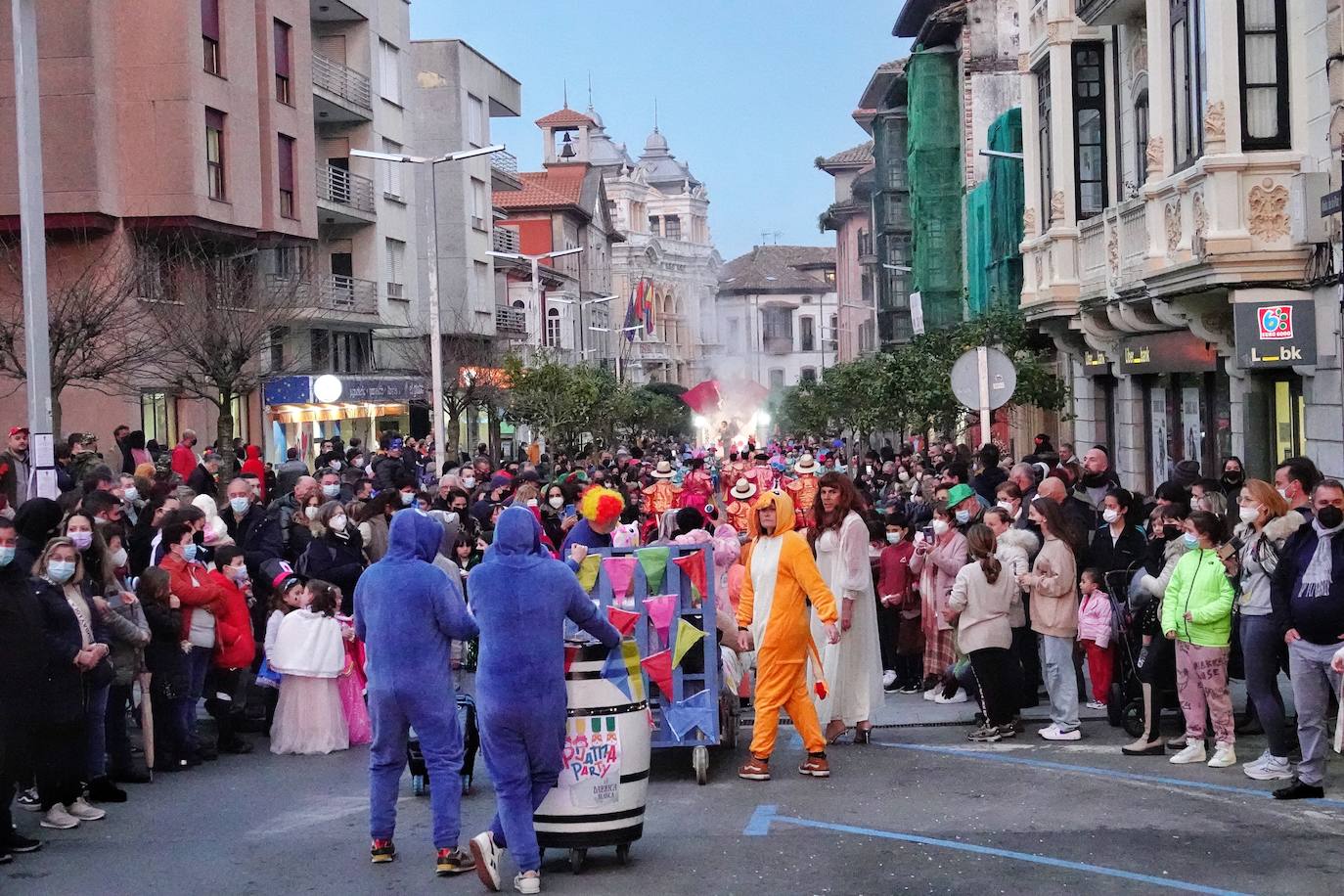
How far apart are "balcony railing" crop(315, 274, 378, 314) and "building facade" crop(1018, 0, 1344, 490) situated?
20166mm

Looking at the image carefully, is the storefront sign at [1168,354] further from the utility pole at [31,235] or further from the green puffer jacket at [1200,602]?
the utility pole at [31,235]

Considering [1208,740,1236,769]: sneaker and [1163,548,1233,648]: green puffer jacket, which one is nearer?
[1163,548,1233,648]: green puffer jacket

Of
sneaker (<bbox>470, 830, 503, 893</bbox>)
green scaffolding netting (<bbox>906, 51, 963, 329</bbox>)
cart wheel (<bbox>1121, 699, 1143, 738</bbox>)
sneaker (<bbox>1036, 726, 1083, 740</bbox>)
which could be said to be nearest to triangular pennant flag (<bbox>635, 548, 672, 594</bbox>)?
sneaker (<bbox>470, 830, 503, 893</bbox>)

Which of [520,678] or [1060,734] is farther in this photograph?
[1060,734]

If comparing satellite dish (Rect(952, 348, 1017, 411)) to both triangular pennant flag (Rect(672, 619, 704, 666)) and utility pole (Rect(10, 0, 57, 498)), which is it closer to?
triangular pennant flag (Rect(672, 619, 704, 666))

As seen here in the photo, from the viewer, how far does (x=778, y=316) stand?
152 m

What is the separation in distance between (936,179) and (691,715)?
51.0m

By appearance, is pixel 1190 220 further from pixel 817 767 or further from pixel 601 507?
pixel 817 767

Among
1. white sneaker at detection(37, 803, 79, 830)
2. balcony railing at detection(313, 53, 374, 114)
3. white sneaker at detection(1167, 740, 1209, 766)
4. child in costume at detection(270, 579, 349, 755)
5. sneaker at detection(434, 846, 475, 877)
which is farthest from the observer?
balcony railing at detection(313, 53, 374, 114)

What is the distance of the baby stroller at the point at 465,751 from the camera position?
10930 millimetres

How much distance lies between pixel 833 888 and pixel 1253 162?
12.6m

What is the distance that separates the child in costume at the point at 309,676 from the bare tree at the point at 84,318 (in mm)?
5898

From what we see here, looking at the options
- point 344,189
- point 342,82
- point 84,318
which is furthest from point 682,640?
point 342,82

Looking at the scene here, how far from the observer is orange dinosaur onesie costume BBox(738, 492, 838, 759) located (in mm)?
10945
